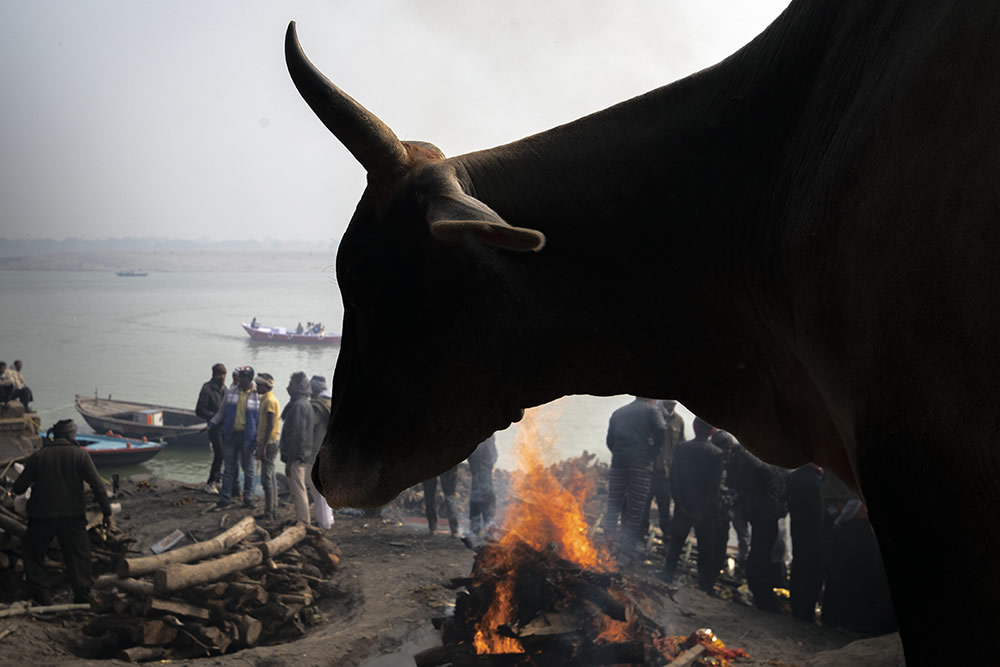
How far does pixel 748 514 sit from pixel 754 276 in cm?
919

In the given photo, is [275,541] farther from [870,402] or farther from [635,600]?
[870,402]

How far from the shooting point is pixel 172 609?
351 inches

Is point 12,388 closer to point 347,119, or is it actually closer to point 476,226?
point 347,119

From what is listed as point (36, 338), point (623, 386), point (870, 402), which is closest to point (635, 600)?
point (623, 386)

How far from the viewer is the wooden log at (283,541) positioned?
10.4m

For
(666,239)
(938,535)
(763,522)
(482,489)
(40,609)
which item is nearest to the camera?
(938,535)

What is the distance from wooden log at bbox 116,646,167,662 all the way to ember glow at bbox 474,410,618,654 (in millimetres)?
3514

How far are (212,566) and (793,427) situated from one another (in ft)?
30.2

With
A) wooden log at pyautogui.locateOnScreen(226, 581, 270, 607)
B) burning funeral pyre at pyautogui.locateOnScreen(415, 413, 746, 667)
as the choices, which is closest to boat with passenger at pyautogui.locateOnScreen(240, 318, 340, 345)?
wooden log at pyautogui.locateOnScreen(226, 581, 270, 607)

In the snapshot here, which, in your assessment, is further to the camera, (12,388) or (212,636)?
(12,388)

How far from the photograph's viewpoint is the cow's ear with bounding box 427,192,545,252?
57.4 inches

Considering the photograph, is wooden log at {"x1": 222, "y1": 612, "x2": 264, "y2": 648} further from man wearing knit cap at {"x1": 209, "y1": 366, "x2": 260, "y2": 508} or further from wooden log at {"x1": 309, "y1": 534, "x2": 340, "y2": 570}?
man wearing knit cap at {"x1": 209, "y1": 366, "x2": 260, "y2": 508}

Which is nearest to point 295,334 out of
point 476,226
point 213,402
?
point 213,402

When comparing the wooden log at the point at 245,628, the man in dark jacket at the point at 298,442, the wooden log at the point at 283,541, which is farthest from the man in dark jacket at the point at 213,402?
the wooden log at the point at 245,628
